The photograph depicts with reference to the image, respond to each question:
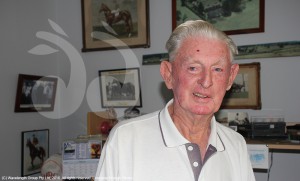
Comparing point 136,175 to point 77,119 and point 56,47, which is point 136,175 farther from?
point 56,47

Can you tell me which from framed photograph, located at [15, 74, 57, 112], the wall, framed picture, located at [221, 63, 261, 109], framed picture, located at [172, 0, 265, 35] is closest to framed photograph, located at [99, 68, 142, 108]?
the wall

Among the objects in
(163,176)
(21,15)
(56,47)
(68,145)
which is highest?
(21,15)

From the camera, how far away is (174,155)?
3.32 feet

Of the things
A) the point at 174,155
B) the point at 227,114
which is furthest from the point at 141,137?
the point at 227,114

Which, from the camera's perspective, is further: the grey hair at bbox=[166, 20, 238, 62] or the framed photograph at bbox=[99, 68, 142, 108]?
the framed photograph at bbox=[99, 68, 142, 108]

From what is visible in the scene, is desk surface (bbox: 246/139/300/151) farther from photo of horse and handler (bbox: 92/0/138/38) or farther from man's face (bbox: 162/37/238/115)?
photo of horse and handler (bbox: 92/0/138/38)

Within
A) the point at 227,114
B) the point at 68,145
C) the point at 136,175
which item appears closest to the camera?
the point at 136,175

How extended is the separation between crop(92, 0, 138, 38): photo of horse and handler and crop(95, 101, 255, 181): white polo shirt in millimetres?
1543

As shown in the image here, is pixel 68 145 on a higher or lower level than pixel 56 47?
lower

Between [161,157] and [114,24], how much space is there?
5.88ft

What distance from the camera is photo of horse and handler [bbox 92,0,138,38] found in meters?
2.51

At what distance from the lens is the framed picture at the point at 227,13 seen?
7.12ft

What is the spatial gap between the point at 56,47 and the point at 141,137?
6.26 feet

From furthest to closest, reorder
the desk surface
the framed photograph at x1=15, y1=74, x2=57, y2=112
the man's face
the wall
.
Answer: the framed photograph at x1=15, y1=74, x2=57, y2=112 < the wall < the desk surface < the man's face
